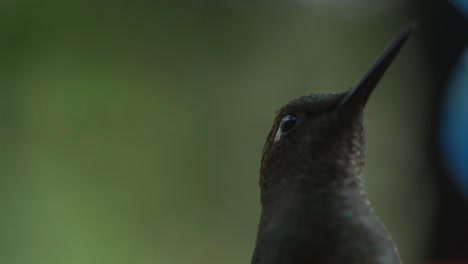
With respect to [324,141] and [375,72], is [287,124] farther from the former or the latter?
[375,72]

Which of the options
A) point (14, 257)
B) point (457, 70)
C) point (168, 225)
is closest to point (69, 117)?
point (14, 257)

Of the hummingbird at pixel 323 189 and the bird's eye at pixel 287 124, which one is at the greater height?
the bird's eye at pixel 287 124

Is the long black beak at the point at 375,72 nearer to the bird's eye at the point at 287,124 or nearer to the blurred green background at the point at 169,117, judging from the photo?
the bird's eye at the point at 287,124

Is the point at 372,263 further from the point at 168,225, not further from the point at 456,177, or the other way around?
the point at 456,177

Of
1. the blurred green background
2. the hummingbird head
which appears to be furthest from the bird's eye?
the blurred green background

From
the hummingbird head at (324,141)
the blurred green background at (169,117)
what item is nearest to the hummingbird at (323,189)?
the hummingbird head at (324,141)

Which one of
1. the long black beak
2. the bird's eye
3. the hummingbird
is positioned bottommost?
the hummingbird

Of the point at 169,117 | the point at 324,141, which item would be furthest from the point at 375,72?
the point at 169,117

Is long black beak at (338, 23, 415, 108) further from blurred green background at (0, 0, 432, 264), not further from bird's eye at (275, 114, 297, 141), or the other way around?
blurred green background at (0, 0, 432, 264)

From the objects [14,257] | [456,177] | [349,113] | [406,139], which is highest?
[349,113]
